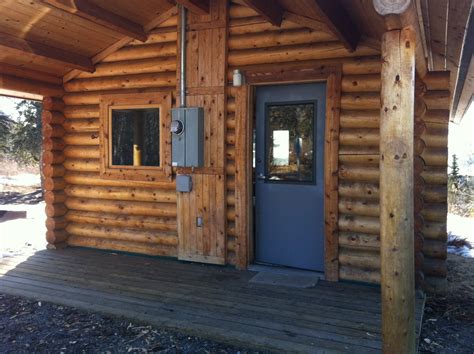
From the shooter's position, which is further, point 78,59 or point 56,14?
point 78,59

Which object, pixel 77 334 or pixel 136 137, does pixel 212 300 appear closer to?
pixel 77 334

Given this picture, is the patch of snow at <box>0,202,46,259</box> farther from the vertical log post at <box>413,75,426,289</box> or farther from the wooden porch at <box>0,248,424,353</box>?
the vertical log post at <box>413,75,426,289</box>

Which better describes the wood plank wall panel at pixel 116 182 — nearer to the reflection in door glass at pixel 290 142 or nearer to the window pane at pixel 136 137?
the window pane at pixel 136 137

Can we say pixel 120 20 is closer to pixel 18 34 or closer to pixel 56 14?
pixel 56 14

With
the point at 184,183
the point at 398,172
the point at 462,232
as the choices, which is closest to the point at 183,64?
the point at 184,183

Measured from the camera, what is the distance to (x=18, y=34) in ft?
16.0

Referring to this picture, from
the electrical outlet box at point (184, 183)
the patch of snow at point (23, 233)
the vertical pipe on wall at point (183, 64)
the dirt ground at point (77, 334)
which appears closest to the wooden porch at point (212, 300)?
the dirt ground at point (77, 334)

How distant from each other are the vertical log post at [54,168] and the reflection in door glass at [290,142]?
3204mm

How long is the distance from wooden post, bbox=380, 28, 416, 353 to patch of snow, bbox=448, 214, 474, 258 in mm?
4286

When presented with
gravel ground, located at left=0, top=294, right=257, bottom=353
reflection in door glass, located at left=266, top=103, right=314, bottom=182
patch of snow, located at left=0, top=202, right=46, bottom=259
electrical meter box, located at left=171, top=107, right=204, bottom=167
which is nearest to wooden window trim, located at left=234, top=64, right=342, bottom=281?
reflection in door glass, located at left=266, top=103, right=314, bottom=182

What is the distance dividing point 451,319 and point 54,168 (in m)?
5.38

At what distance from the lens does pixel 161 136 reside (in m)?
5.61

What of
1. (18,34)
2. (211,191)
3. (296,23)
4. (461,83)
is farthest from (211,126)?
(461,83)

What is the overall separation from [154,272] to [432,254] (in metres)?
3.15
